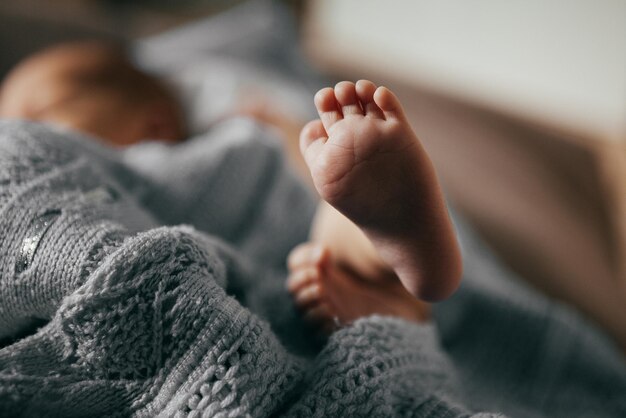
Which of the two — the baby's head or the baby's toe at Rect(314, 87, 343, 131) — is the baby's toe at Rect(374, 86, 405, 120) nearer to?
the baby's toe at Rect(314, 87, 343, 131)

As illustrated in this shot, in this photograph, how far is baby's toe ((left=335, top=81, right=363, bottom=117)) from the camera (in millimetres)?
415

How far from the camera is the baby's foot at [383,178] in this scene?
0.40 metres

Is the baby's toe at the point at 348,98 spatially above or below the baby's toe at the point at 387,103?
above

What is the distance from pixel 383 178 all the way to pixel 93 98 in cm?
54

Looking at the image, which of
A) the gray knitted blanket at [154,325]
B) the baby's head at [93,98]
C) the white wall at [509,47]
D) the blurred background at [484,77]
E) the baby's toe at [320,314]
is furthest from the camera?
the white wall at [509,47]

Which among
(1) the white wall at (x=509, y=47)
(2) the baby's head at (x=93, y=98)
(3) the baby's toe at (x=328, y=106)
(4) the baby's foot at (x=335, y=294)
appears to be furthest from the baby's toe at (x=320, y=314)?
(1) the white wall at (x=509, y=47)

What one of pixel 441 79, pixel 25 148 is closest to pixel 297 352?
pixel 25 148

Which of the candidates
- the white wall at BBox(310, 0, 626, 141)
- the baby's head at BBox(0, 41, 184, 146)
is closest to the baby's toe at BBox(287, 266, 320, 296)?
the baby's head at BBox(0, 41, 184, 146)

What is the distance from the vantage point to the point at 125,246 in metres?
0.39

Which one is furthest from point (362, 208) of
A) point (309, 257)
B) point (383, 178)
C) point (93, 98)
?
point (93, 98)

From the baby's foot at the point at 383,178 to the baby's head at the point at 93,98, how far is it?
0.46 m

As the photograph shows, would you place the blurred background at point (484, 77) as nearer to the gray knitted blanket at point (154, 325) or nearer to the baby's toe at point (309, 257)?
the gray knitted blanket at point (154, 325)

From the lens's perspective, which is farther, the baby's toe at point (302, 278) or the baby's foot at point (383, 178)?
the baby's toe at point (302, 278)

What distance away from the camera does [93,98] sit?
0.77 meters
